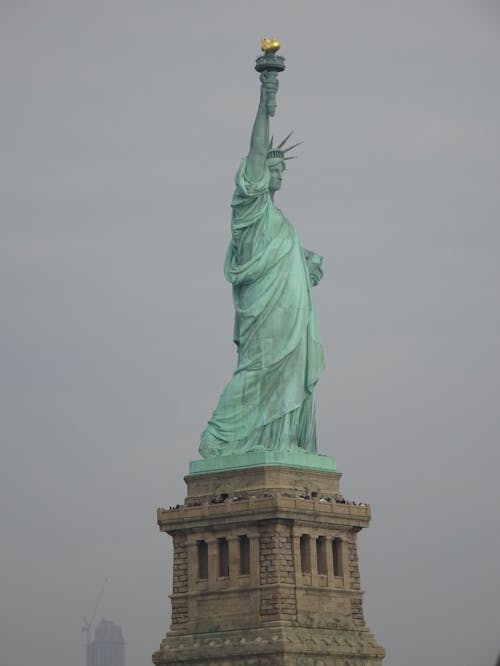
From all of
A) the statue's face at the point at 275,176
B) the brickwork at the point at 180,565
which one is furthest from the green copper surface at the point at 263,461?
the statue's face at the point at 275,176

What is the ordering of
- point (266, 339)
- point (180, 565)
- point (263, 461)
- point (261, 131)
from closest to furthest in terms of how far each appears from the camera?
point (263, 461) → point (180, 565) → point (266, 339) → point (261, 131)

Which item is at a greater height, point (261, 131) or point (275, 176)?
point (261, 131)

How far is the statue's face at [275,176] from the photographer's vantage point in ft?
246

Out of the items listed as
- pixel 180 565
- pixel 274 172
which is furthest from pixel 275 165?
pixel 180 565

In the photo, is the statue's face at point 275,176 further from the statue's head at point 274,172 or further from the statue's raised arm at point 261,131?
the statue's raised arm at point 261,131

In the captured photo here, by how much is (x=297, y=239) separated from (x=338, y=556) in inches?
372

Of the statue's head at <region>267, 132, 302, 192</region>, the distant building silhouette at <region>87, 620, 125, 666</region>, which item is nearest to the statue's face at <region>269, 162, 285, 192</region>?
the statue's head at <region>267, 132, 302, 192</region>

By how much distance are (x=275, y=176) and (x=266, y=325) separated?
14.9 feet

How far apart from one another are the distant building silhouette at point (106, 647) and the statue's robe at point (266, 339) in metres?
13.1

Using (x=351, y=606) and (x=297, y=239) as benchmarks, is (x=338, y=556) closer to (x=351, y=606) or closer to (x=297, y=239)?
(x=351, y=606)

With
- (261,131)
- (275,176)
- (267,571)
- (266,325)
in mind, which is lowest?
(267,571)

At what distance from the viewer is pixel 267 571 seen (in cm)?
7162

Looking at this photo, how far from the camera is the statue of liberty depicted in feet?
242

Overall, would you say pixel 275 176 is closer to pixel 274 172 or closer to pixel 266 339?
pixel 274 172
